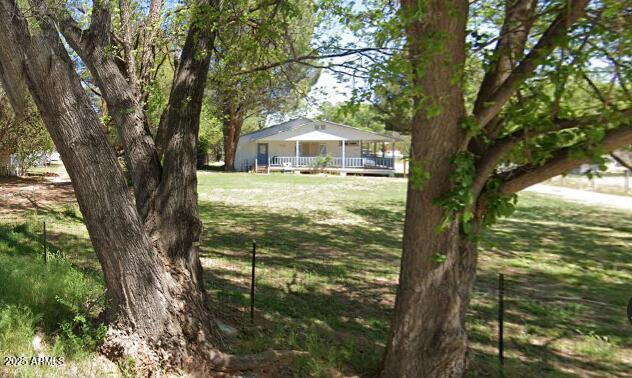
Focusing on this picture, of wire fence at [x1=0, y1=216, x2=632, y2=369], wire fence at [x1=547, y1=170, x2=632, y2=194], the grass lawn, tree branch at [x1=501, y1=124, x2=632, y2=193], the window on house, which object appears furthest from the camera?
the window on house

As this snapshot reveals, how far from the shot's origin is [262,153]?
45469mm

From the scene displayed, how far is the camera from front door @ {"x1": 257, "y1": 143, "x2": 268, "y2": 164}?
4494cm

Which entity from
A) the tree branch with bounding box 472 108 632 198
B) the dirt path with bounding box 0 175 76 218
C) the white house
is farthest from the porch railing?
the tree branch with bounding box 472 108 632 198

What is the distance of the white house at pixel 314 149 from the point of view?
41.1m

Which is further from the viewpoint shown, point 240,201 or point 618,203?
point 618,203

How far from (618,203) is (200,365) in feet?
86.5

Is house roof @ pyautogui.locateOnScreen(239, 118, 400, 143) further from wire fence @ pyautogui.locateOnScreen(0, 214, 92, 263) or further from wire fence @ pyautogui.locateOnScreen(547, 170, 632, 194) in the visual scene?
wire fence @ pyautogui.locateOnScreen(0, 214, 92, 263)

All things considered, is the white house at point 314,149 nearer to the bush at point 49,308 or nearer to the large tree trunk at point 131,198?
the bush at point 49,308

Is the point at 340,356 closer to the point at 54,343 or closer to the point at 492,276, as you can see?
the point at 54,343

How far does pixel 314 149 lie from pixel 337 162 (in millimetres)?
3946

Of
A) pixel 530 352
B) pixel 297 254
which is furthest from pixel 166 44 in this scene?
pixel 530 352

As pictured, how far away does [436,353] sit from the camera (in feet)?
14.1

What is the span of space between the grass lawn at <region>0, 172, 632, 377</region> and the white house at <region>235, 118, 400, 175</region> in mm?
24083

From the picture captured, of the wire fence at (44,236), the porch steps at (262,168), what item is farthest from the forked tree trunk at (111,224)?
the porch steps at (262,168)
